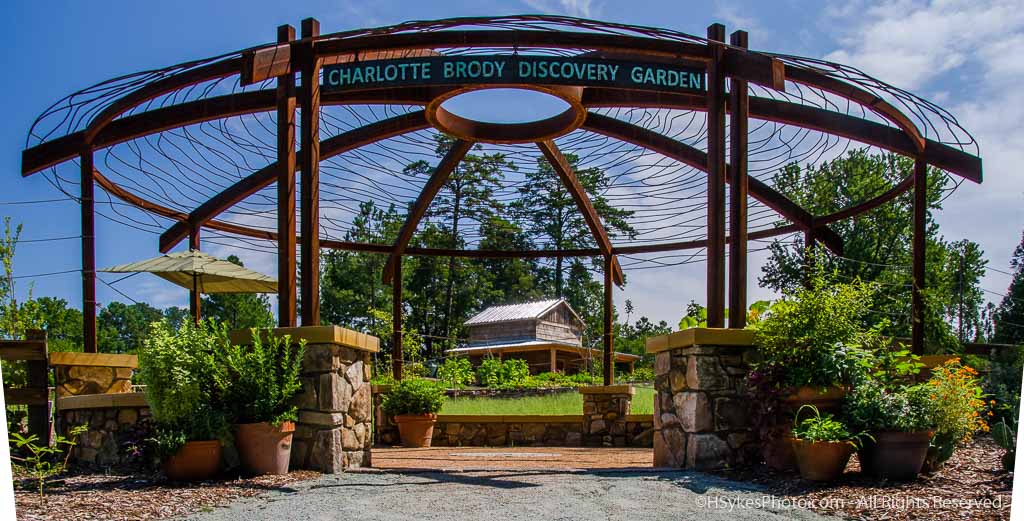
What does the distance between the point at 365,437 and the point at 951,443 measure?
497cm

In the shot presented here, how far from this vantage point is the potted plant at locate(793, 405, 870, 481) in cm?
617

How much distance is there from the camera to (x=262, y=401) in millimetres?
6969

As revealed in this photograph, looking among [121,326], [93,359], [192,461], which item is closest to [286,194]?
[192,461]

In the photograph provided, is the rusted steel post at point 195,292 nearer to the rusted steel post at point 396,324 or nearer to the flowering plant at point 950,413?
the rusted steel post at point 396,324

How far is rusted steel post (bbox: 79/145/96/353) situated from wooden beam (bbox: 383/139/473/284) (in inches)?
181

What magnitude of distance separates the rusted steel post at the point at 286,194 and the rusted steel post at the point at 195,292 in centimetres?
320

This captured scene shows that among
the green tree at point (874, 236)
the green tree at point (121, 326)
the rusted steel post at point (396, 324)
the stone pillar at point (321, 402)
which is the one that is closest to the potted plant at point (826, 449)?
the stone pillar at point (321, 402)

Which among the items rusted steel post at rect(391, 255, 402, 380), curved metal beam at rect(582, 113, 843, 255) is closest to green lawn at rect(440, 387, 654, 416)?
rusted steel post at rect(391, 255, 402, 380)

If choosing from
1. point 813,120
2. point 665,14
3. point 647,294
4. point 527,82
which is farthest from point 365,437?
point 647,294

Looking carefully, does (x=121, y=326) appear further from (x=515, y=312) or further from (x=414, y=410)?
(x=414, y=410)

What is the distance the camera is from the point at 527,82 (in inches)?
311

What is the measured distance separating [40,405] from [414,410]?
5.08 meters

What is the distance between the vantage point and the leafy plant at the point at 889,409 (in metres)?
6.16

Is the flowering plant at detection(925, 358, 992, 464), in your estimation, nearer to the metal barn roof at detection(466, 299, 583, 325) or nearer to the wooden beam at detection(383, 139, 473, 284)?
the wooden beam at detection(383, 139, 473, 284)
